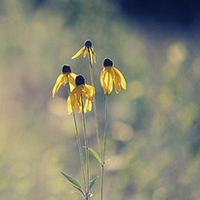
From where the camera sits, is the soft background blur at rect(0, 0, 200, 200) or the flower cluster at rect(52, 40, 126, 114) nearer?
the flower cluster at rect(52, 40, 126, 114)

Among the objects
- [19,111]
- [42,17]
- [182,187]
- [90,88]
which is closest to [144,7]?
[42,17]

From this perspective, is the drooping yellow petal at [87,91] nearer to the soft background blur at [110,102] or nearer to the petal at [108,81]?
the petal at [108,81]

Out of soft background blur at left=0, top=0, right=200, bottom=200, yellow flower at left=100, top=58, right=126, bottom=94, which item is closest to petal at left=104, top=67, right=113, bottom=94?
yellow flower at left=100, top=58, right=126, bottom=94

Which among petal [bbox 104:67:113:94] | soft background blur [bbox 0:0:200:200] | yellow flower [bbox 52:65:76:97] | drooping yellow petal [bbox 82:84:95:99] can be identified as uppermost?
soft background blur [bbox 0:0:200:200]

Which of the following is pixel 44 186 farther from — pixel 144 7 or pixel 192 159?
pixel 144 7

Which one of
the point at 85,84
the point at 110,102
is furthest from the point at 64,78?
the point at 110,102

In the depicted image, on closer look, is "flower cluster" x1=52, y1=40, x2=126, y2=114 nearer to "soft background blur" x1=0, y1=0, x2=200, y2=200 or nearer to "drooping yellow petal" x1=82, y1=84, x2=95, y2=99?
"drooping yellow petal" x1=82, y1=84, x2=95, y2=99

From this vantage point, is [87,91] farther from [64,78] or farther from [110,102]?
[110,102]

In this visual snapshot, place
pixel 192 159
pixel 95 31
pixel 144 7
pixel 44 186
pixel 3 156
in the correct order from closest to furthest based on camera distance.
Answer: pixel 192 159
pixel 3 156
pixel 44 186
pixel 95 31
pixel 144 7
